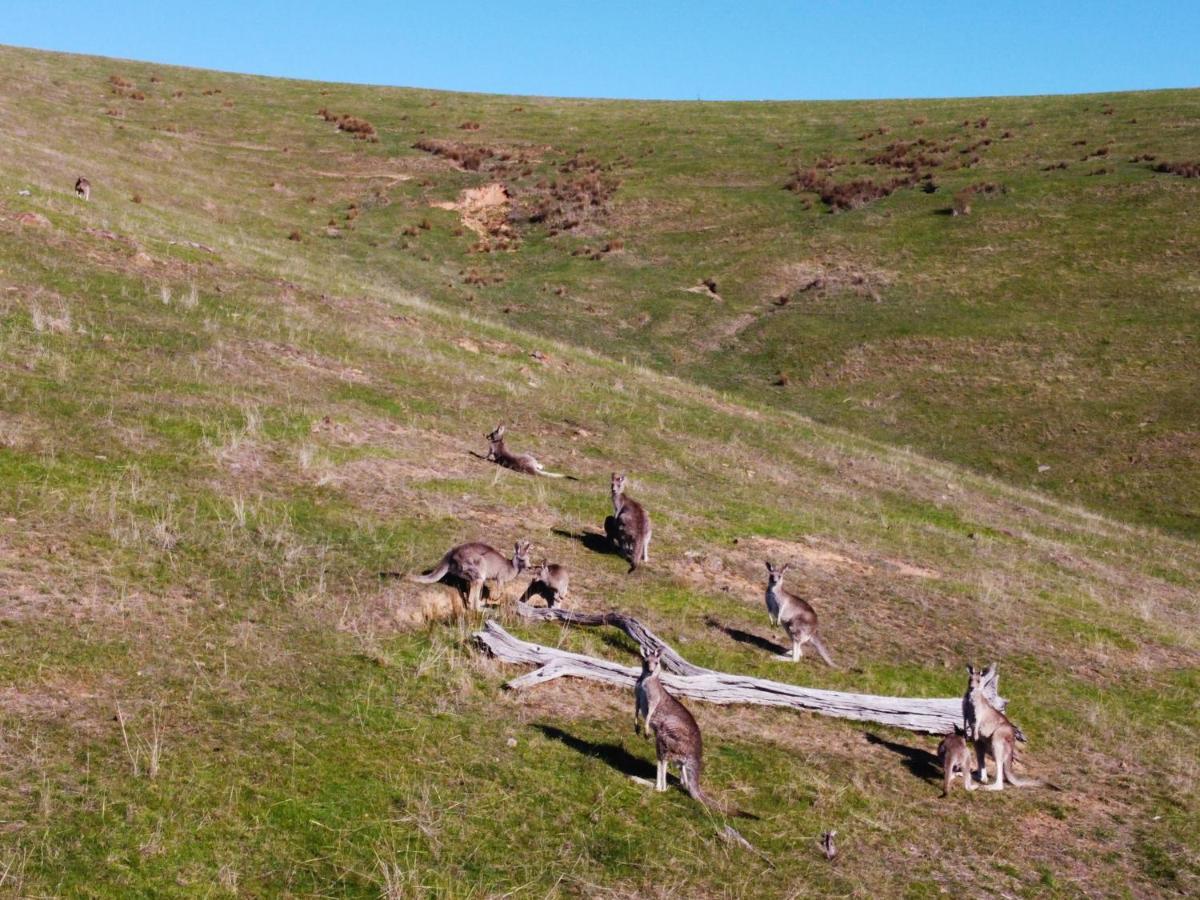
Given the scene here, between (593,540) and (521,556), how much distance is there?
3.33 m

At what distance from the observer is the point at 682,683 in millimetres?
12469

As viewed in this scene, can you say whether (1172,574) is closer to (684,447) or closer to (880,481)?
(880,481)

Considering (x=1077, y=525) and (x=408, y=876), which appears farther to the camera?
(x=1077, y=525)

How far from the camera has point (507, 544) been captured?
55.5ft

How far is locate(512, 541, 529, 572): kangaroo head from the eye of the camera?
14.9 m

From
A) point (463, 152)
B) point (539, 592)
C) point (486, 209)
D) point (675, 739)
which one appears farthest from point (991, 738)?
point (463, 152)

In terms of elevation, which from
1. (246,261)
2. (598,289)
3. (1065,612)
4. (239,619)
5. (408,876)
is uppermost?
(598,289)

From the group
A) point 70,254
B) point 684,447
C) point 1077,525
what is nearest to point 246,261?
point 70,254

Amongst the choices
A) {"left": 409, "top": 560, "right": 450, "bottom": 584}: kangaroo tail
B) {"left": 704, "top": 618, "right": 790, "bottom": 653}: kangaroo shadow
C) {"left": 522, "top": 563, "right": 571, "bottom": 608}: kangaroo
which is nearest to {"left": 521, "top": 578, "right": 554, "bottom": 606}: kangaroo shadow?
{"left": 522, "top": 563, "right": 571, "bottom": 608}: kangaroo

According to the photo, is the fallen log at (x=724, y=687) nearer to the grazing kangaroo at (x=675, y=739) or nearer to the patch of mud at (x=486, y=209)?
the grazing kangaroo at (x=675, y=739)

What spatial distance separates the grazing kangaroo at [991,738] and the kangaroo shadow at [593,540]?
273 inches

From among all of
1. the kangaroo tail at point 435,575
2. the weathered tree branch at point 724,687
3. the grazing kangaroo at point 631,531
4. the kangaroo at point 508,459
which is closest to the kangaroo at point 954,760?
the weathered tree branch at point 724,687

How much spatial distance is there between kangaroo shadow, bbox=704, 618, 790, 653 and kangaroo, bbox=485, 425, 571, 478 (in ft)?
22.2

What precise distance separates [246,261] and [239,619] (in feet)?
81.1
